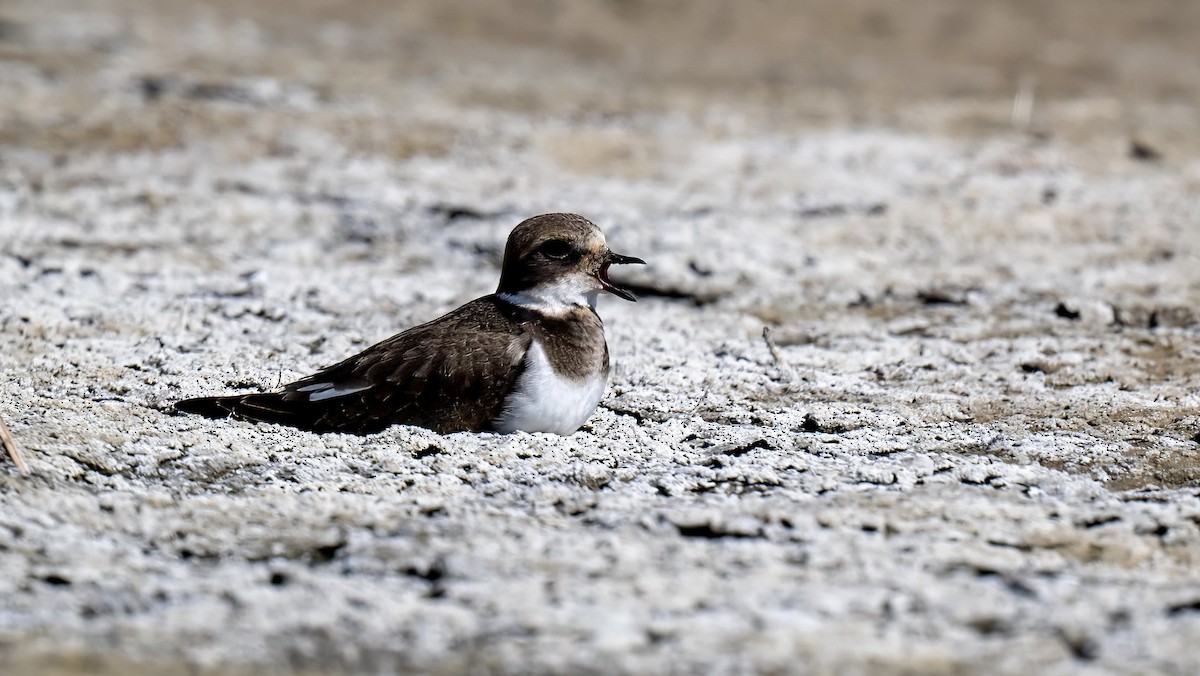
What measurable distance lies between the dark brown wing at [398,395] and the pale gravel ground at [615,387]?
0.08 m

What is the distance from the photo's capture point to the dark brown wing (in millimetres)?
3666

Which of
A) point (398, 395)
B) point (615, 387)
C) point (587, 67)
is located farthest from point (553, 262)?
point (587, 67)

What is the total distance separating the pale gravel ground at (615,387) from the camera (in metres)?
2.70

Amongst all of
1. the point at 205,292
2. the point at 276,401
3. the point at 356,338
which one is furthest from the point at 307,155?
the point at 276,401

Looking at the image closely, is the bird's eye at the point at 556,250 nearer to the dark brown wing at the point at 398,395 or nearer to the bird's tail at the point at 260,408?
the dark brown wing at the point at 398,395

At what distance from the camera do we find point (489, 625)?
268cm

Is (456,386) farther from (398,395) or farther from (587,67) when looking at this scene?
(587,67)

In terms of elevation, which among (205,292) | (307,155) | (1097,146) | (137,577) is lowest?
(137,577)

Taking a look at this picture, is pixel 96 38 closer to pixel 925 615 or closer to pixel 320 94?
pixel 320 94

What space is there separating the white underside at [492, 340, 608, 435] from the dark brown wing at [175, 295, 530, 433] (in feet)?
0.10

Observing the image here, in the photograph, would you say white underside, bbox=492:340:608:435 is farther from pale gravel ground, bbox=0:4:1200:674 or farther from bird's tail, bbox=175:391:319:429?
bird's tail, bbox=175:391:319:429

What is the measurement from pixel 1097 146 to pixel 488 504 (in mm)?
5102

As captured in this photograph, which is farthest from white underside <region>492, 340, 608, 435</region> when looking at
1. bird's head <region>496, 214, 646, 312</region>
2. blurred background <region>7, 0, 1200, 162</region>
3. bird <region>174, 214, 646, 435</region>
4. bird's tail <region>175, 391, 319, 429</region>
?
blurred background <region>7, 0, 1200, 162</region>

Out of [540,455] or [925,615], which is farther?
[540,455]
